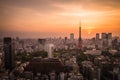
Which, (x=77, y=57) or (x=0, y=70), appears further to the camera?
(x=77, y=57)

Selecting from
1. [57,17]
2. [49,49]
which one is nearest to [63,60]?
[49,49]

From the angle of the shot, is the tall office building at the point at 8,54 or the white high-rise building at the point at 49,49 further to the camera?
the white high-rise building at the point at 49,49

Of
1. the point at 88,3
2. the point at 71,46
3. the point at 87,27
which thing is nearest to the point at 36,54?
the point at 71,46

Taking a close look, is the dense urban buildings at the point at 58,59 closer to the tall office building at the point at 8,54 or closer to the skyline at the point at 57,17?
the tall office building at the point at 8,54

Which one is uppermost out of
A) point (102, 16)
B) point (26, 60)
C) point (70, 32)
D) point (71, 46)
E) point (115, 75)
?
point (102, 16)

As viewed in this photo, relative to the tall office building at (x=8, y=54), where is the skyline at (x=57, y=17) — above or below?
above

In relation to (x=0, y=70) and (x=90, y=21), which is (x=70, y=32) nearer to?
(x=90, y=21)

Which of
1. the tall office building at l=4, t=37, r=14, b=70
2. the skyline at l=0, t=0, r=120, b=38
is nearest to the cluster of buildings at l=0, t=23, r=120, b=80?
the tall office building at l=4, t=37, r=14, b=70

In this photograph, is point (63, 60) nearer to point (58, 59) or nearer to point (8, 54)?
point (58, 59)

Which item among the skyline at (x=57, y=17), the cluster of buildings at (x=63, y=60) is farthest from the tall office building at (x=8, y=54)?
the skyline at (x=57, y=17)
